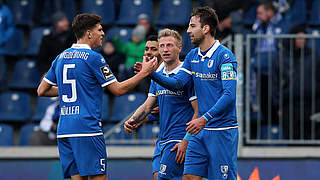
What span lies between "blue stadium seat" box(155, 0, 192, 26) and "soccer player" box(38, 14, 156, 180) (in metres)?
6.29

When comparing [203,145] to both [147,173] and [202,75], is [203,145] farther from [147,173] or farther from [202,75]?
[147,173]

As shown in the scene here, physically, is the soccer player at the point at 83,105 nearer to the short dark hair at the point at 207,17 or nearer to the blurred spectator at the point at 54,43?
the short dark hair at the point at 207,17

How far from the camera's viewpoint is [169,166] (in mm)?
6254

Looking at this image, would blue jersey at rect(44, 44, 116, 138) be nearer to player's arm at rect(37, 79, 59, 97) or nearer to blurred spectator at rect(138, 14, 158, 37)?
player's arm at rect(37, 79, 59, 97)

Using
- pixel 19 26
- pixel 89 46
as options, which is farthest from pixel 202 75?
pixel 19 26

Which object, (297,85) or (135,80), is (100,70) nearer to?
(135,80)

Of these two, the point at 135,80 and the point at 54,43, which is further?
the point at 54,43

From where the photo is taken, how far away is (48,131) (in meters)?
10.1

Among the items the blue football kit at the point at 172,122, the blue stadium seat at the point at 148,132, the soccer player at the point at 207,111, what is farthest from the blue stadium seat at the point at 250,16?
the soccer player at the point at 207,111

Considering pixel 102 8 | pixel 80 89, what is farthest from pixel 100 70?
pixel 102 8

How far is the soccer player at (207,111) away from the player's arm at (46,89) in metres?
1.07

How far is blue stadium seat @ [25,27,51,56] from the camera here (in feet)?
40.0

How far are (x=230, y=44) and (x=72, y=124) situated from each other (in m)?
3.60

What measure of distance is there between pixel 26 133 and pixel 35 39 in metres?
2.47
